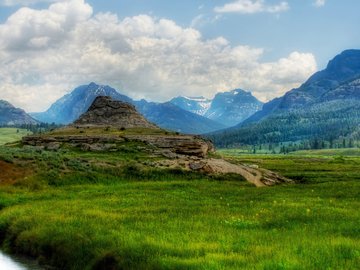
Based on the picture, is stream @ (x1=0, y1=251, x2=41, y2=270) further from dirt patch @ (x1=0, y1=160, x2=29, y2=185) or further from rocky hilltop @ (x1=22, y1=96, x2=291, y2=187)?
rocky hilltop @ (x1=22, y1=96, x2=291, y2=187)

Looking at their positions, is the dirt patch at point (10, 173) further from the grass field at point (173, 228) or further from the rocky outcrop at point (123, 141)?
the rocky outcrop at point (123, 141)

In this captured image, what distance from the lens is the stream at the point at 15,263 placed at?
24531 mm

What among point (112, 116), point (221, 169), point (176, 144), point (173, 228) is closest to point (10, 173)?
point (221, 169)

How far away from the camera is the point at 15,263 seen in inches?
1006

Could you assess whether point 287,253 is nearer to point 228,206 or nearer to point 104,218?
point 104,218

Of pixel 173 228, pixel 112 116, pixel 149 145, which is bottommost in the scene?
pixel 173 228

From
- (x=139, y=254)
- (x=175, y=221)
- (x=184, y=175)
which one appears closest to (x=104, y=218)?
(x=175, y=221)

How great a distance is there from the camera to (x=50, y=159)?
58969mm

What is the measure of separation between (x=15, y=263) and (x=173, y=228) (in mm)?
8288

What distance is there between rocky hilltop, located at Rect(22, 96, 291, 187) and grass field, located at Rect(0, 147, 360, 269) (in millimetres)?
17343

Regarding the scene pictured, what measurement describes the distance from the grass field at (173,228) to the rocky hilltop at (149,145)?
17343 mm

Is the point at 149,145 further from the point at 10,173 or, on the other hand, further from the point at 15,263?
the point at 15,263

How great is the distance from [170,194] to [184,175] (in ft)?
65.2

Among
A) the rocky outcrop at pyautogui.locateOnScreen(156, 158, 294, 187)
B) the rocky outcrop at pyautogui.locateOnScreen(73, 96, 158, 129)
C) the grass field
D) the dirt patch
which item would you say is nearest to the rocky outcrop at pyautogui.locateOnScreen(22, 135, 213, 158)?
the rocky outcrop at pyautogui.locateOnScreen(156, 158, 294, 187)
